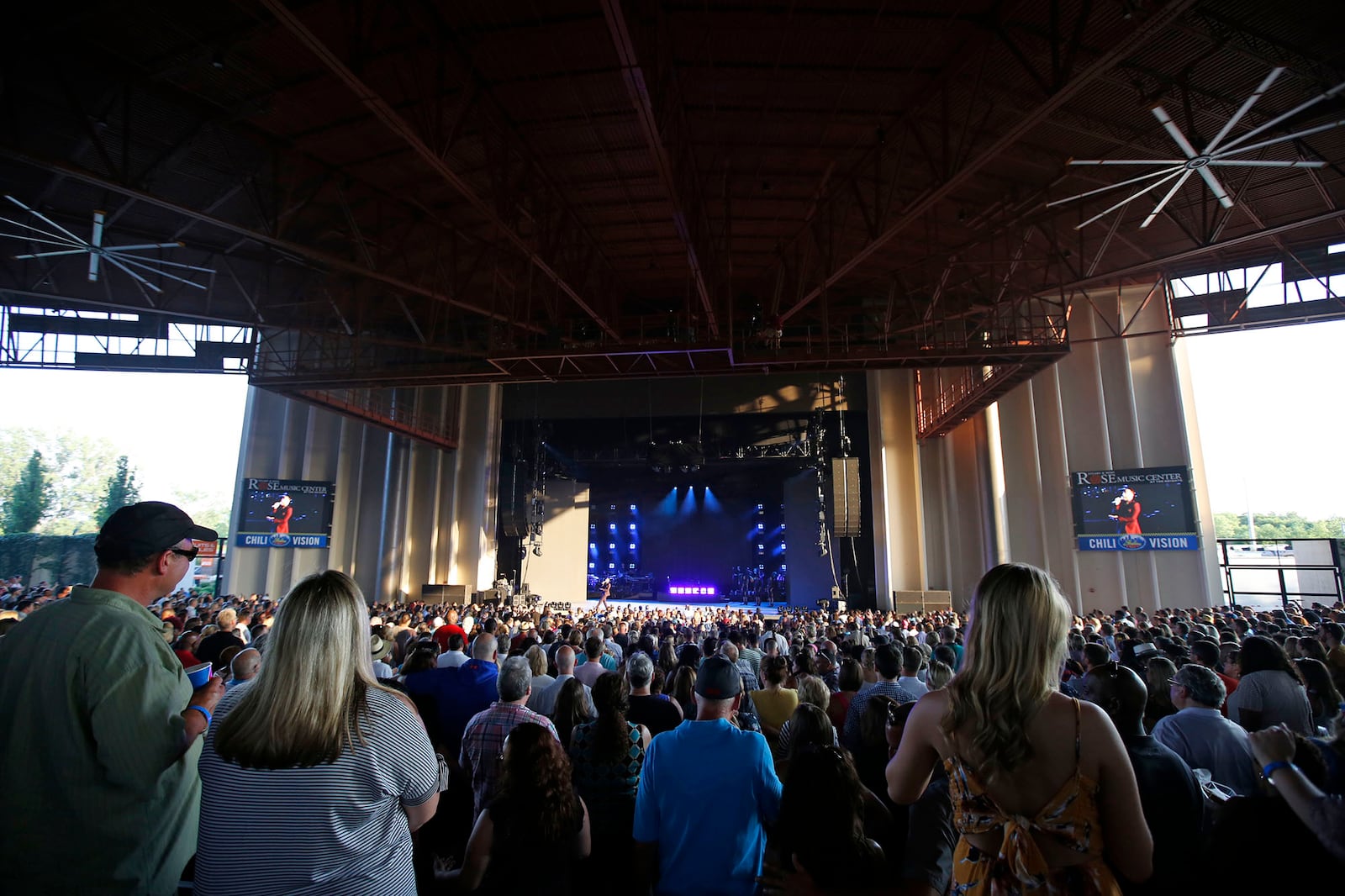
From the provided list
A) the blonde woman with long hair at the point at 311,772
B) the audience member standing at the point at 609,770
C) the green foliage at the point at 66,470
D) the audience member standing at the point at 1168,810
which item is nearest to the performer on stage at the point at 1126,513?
the audience member standing at the point at 1168,810

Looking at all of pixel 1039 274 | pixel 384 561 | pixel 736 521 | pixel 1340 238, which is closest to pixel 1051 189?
pixel 1039 274

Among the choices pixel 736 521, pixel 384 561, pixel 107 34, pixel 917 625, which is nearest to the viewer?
pixel 107 34

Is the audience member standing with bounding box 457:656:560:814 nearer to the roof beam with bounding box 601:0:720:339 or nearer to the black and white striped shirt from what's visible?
the black and white striped shirt

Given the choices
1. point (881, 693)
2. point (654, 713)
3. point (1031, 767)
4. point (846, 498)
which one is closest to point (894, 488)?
point (846, 498)

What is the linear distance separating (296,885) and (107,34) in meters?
11.9

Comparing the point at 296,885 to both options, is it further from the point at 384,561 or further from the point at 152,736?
the point at 384,561

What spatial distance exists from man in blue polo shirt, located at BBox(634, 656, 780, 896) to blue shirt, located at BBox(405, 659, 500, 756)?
2.16 m

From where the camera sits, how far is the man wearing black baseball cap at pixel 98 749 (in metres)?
1.56

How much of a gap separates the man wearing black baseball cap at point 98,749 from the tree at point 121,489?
45.0 metres

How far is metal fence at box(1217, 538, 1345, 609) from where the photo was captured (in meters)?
14.7

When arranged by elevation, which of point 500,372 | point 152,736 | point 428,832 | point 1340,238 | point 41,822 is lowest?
point 428,832

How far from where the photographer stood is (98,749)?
1580 mm

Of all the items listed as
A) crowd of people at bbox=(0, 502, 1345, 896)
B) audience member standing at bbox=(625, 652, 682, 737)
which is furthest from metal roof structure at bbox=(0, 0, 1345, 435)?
crowd of people at bbox=(0, 502, 1345, 896)

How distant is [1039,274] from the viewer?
54.3 feet
